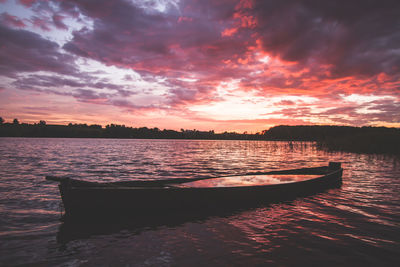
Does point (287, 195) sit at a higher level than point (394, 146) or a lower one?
lower

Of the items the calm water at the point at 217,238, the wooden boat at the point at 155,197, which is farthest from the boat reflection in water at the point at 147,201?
the calm water at the point at 217,238

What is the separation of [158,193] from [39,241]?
3750 mm

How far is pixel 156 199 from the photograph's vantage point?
8.14 m

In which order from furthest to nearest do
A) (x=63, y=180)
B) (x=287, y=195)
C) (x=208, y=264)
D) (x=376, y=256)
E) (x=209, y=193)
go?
(x=287, y=195) < (x=209, y=193) < (x=63, y=180) < (x=376, y=256) < (x=208, y=264)

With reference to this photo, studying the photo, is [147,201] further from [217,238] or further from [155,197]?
[217,238]

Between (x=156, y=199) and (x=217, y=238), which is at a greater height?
(x=156, y=199)

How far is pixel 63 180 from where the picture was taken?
739 cm

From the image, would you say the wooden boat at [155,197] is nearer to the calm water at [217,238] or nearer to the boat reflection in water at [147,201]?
the boat reflection in water at [147,201]

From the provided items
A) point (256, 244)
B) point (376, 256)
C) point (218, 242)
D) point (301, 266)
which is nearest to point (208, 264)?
point (218, 242)

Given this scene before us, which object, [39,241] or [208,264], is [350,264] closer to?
[208,264]

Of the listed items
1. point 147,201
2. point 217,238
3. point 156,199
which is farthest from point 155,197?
point 217,238

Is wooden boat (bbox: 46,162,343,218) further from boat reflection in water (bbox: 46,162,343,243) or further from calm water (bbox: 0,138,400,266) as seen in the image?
calm water (bbox: 0,138,400,266)

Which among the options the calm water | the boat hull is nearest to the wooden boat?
the boat hull

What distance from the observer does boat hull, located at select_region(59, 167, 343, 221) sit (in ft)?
24.3
